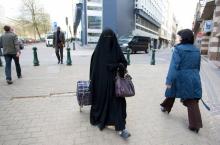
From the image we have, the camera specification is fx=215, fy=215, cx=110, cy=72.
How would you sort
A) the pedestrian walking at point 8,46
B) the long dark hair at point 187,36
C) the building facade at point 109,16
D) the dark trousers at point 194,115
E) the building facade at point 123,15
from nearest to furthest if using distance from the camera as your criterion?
the long dark hair at point 187,36, the dark trousers at point 194,115, the pedestrian walking at point 8,46, the building facade at point 123,15, the building facade at point 109,16

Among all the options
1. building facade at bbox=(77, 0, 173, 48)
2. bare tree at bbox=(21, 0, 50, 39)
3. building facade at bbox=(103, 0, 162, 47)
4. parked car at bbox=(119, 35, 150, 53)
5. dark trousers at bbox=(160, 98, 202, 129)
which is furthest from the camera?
bare tree at bbox=(21, 0, 50, 39)

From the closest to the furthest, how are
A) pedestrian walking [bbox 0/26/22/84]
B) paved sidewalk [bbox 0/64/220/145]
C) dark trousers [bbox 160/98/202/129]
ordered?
1. paved sidewalk [bbox 0/64/220/145]
2. dark trousers [bbox 160/98/202/129]
3. pedestrian walking [bbox 0/26/22/84]

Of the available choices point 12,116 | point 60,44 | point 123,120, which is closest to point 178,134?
point 123,120

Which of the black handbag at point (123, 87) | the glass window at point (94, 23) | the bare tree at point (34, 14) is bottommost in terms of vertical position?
the black handbag at point (123, 87)

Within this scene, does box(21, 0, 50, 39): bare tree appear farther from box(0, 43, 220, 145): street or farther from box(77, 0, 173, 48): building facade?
box(0, 43, 220, 145): street

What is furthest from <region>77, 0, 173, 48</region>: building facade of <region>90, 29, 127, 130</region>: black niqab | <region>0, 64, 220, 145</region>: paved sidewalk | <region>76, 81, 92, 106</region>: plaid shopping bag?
<region>90, 29, 127, 130</region>: black niqab

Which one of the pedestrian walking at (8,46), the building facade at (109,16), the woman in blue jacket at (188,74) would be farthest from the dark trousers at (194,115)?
the building facade at (109,16)

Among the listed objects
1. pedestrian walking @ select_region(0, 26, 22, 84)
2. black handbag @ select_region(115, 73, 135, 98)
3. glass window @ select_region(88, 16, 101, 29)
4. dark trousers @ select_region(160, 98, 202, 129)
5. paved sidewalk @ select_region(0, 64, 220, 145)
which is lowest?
paved sidewalk @ select_region(0, 64, 220, 145)

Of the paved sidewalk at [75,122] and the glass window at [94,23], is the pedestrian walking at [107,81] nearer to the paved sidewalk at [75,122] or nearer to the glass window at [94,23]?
the paved sidewalk at [75,122]

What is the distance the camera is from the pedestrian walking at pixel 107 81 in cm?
366

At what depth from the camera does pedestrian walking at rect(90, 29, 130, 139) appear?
12.0ft

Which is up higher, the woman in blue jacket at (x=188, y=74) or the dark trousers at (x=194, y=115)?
the woman in blue jacket at (x=188, y=74)

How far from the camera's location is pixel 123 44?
23438mm

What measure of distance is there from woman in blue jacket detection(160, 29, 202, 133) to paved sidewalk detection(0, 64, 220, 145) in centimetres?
40
